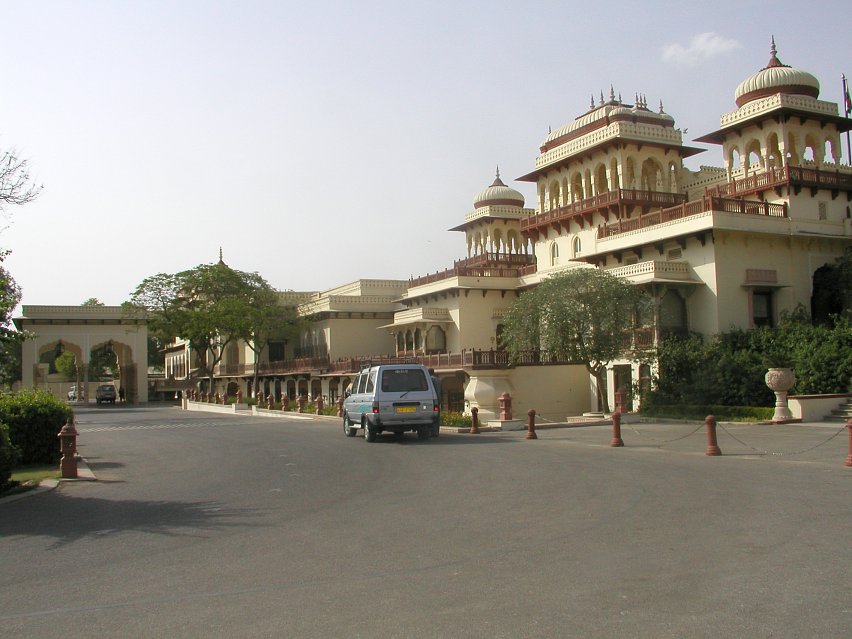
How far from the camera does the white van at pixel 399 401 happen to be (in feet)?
73.0

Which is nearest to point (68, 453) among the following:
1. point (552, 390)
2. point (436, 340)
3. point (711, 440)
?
point (711, 440)

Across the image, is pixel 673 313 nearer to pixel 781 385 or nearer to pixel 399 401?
pixel 781 385

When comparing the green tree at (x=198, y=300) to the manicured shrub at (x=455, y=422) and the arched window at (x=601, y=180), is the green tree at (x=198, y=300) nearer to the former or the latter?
the arched window at (x=601, y=180)

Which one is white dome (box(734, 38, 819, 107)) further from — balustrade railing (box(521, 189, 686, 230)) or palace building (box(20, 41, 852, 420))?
balustrade railing (box(521, 189, 686, 230))

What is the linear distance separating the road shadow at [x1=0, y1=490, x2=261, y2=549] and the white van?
1049 cm

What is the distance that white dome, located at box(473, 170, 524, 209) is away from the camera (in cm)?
5547

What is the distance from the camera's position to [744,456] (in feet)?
55.2

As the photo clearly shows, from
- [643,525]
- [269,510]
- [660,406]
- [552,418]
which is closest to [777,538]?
[643,525]

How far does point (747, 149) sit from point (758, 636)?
36.6 m

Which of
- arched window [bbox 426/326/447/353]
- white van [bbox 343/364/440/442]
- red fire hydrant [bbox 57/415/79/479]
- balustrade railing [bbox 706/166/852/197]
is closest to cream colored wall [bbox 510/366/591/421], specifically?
arched window [bbox 426/326/447/353]

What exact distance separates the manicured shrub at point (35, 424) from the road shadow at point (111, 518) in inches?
232

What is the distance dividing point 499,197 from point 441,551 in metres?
48.7

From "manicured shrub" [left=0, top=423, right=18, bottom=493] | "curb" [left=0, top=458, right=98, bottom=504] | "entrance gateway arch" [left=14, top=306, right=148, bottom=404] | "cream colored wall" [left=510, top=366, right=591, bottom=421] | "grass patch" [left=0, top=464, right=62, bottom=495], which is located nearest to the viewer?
"curb" [left=0, top=458, right=98, bottom=504]

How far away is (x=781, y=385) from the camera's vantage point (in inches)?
1046
